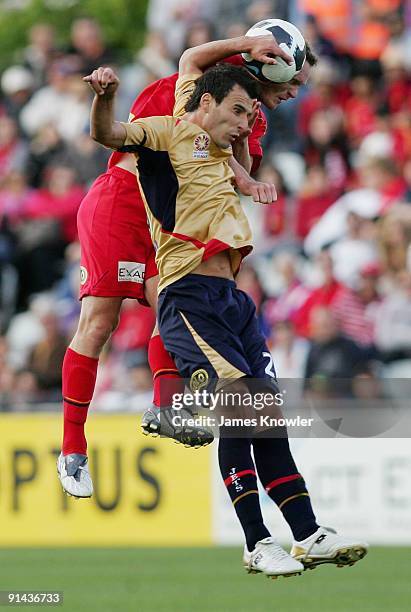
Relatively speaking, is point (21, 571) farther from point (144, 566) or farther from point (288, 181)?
point (288, 181)

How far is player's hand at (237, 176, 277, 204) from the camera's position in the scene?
8102mm

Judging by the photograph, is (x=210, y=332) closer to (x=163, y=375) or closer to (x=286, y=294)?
(x=163, y=375)

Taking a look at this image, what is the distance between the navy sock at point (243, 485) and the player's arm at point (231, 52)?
6.78 feet

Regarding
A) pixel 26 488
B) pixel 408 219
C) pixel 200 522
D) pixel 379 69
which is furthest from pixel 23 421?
pixel 379 69

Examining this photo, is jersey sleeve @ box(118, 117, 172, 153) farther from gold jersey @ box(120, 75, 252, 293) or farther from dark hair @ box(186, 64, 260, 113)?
dark hair @ box(186, 64, 260, 113)

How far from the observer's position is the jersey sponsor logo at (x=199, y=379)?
811cm

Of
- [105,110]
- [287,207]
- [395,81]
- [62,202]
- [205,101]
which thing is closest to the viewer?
[105,110]

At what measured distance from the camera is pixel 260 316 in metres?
15.1

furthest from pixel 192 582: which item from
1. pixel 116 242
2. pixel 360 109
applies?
pixel 360 109

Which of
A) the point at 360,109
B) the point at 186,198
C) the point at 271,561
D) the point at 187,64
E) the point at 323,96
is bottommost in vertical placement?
the point at 271,561

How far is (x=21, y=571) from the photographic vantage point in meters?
13.0

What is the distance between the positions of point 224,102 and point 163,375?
67.2 inches

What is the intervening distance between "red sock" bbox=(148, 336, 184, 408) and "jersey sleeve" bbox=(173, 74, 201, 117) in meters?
1.40

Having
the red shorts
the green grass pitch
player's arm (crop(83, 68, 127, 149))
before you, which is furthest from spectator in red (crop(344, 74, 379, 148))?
player's arm (crop(83, 68, 127, 149))
